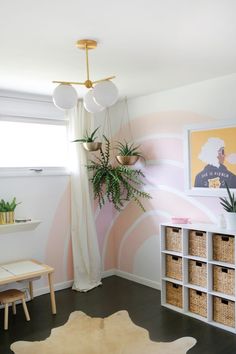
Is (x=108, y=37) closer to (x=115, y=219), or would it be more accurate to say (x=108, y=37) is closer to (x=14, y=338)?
(x=14, y=338)

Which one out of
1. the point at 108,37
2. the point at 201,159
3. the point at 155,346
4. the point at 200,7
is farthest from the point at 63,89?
the point at 155,346

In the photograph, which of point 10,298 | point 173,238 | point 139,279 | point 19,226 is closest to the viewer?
point 10,298

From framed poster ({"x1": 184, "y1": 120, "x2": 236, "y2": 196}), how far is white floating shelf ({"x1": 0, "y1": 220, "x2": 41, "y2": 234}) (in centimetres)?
182

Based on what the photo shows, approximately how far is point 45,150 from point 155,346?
2.59 m

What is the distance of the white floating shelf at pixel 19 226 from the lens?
386cm

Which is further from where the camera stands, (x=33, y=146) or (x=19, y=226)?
(x=33, y=146)

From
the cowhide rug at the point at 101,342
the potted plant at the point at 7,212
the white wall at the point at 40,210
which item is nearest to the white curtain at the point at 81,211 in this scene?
the white wall at the point at 40,210

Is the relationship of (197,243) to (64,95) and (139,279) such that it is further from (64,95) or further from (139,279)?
(64,95)

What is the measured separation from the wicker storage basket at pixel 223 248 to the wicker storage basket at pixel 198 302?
1.41ft

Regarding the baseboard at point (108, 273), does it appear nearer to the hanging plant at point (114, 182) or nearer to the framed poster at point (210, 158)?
the hanging plant at point (114, 182)

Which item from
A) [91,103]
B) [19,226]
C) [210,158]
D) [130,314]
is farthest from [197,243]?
[19,226]

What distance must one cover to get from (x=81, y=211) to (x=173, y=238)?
129 cm

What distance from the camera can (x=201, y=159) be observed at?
3.84 meters

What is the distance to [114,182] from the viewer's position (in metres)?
4.33
